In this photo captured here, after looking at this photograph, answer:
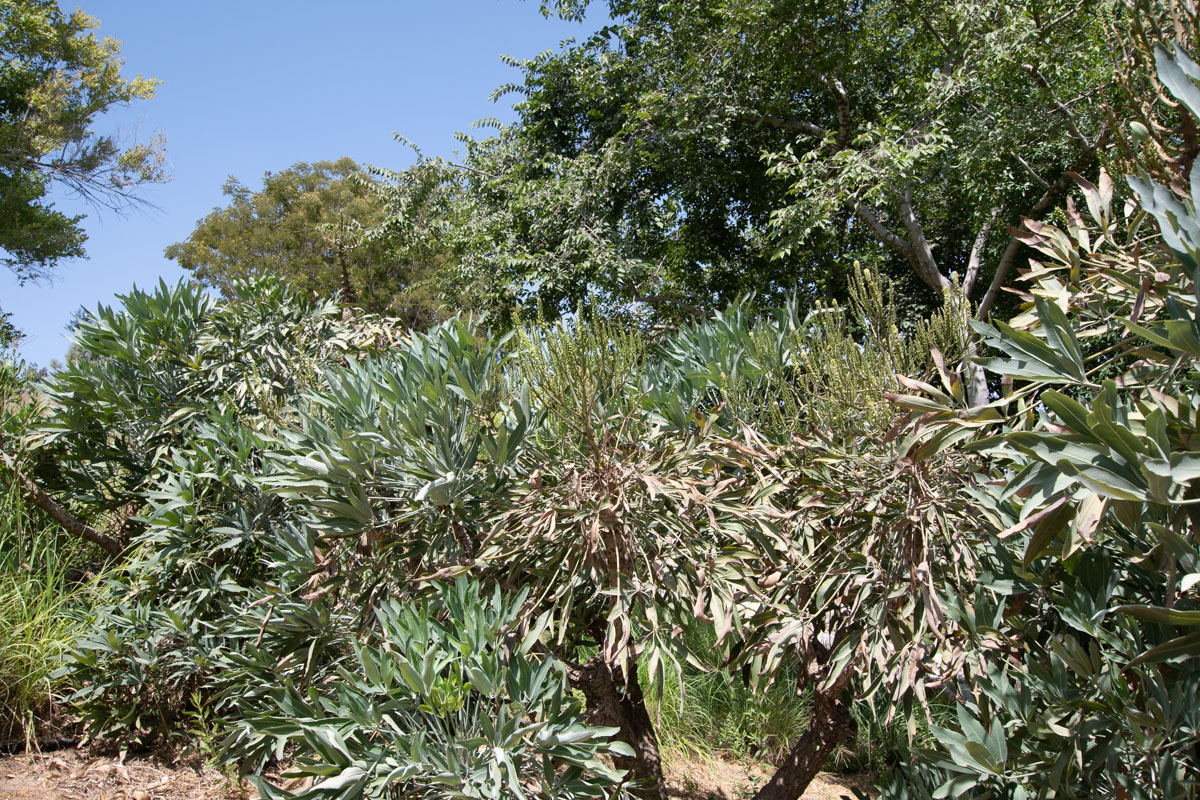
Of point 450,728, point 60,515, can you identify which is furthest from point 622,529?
point 60,515

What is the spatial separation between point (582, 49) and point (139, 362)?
8902 millimetres

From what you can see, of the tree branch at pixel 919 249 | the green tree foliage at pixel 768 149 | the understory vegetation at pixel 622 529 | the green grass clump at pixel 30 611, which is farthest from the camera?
the tree branch at pixel 919 249

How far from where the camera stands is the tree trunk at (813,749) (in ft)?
10.0

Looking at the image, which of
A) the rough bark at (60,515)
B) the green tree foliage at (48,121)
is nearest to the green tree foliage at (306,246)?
the green tree foliage at (48,121)

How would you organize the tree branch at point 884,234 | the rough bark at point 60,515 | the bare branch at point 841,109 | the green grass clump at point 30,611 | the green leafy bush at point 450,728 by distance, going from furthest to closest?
the tree branch at point 884,234
the bare branch at point 841,109
the rough bark at point 60,515
the green grass clump at point 30,611
the green leafy bush at point 450,728

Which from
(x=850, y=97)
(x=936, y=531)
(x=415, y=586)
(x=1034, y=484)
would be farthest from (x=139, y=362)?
(x=850, y=97)

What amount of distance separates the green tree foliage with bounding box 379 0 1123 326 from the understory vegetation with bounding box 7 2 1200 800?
5.26 meters

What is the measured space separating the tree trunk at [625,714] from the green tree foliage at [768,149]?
6.34m

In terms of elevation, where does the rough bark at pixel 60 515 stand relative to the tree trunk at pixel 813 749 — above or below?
above

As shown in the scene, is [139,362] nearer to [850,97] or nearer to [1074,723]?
[1074,723]

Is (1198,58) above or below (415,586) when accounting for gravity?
above

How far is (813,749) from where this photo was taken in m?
3.11

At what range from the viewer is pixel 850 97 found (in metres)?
10.9

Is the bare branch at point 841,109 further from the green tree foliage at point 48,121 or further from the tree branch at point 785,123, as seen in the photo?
the green tree foliage at point 48,121
